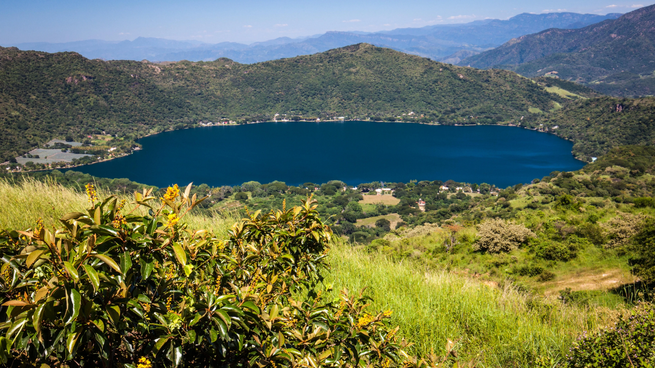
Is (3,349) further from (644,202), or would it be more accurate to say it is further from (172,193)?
(644,202)

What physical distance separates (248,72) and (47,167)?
3454 inches

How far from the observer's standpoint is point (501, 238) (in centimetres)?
950

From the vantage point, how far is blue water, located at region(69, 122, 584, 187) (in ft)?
200

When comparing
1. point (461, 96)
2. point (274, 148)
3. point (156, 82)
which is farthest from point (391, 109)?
point (156, 82)

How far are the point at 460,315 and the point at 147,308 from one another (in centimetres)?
257

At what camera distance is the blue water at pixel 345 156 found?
60.9 meters

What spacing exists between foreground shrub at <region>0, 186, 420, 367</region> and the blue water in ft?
188

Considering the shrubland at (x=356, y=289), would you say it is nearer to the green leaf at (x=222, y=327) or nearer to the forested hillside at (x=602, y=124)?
the green leaf at (x=222, y=327)

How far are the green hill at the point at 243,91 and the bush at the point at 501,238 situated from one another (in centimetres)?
9706

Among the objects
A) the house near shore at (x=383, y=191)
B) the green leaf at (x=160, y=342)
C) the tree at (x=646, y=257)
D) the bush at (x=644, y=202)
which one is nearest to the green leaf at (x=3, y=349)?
the green leaf at (x=160, y=342)

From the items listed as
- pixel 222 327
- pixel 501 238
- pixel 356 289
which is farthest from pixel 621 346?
pixel 501 238

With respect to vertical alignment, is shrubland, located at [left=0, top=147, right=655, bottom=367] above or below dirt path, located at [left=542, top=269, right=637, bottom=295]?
above

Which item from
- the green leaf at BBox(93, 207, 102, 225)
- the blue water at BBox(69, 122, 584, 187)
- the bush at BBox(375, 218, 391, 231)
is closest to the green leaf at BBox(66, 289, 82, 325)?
the green leaf at BBox(93, 207, 102, 225)

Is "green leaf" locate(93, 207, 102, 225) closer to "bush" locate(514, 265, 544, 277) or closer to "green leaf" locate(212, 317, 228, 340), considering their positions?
"green leaf" locate(212, 317, 228, 340)
